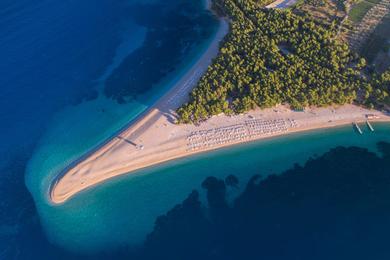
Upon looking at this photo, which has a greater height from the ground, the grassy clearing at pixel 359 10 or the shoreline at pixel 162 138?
the grassy clearing at pixel 359 10

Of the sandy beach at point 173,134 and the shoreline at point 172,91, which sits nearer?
the sandy beach at point 173,134

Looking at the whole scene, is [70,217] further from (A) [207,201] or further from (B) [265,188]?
(B) [265,188]

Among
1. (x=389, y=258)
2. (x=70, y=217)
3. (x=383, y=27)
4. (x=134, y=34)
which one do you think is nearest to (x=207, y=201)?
(x=70, y=217)

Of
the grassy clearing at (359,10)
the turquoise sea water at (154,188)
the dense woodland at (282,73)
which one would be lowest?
the turquoise sea water at (154,188)

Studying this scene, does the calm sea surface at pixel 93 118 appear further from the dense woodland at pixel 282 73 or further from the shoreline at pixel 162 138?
the dense woodland at pixel 282 73

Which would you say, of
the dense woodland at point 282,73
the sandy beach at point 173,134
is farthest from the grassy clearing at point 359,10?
the sandy beach at point 173,134

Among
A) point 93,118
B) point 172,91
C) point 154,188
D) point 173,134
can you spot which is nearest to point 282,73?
point 172,91
